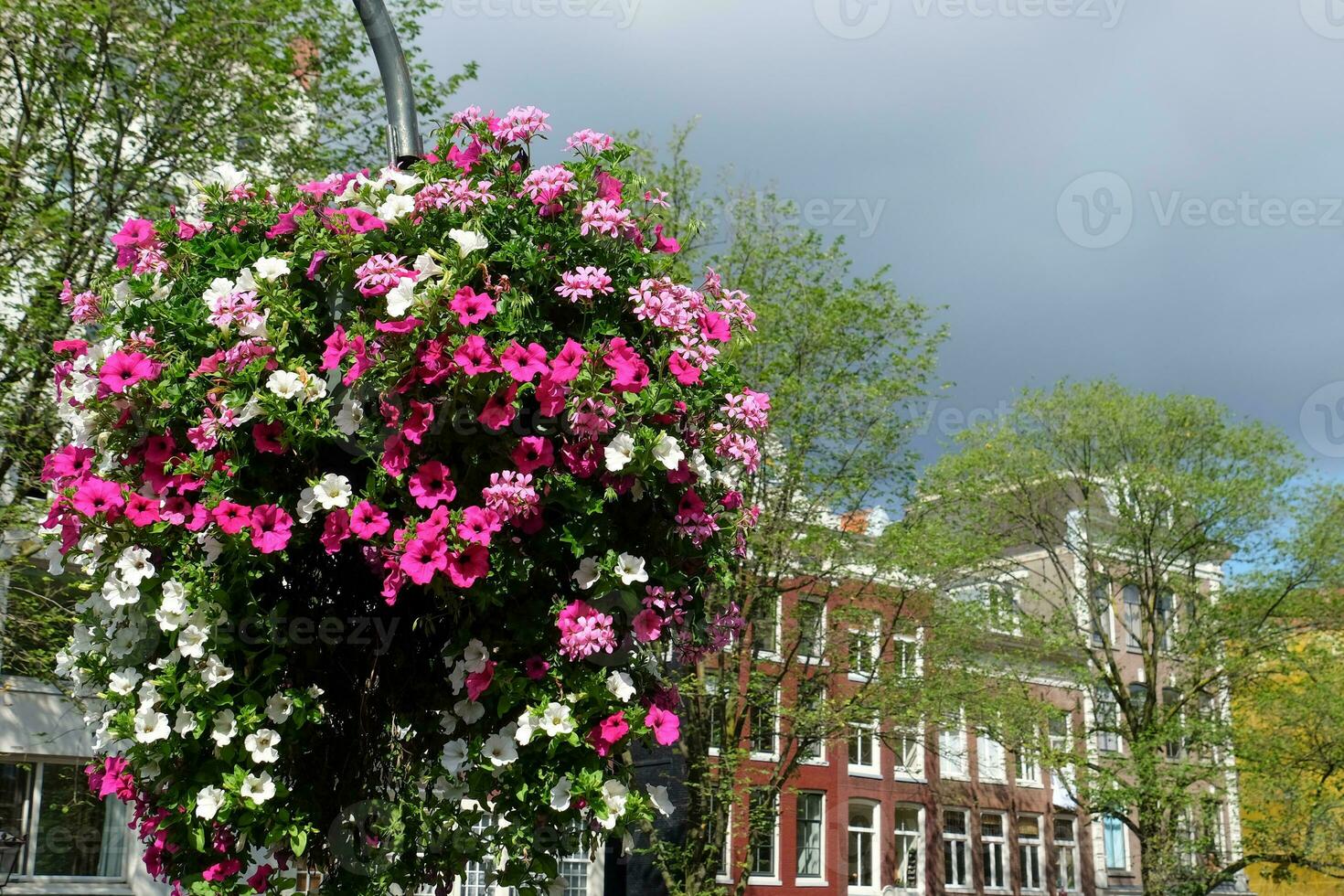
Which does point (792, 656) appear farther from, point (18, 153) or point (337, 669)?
point (337, 669)

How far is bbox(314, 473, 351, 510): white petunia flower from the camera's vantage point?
378cm

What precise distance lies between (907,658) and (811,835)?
10136mm

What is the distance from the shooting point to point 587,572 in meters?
3.90

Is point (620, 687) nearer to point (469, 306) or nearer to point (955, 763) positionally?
point (469, 306)

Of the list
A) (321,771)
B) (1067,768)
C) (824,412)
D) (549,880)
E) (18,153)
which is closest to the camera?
(549,880)

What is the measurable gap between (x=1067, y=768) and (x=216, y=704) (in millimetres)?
30396

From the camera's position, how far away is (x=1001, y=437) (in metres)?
32.4

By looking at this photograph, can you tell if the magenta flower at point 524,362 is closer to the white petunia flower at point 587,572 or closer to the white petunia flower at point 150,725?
the white petunia flower at point 587,572

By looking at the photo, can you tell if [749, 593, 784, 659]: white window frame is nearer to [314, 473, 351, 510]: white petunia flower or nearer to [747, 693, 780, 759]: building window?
[747, 693, 780, 759]: building window

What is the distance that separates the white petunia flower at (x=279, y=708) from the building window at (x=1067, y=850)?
39524mm

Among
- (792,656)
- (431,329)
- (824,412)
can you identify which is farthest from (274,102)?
(431,329)

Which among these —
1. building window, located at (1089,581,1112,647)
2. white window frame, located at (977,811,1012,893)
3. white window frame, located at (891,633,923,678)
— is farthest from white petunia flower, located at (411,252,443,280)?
white window frame, located at (977,811,1012,893)

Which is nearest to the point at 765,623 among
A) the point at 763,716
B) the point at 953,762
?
the point at 763,716

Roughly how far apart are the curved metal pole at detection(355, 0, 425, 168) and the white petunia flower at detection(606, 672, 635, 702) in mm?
2201
